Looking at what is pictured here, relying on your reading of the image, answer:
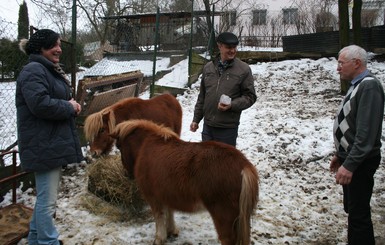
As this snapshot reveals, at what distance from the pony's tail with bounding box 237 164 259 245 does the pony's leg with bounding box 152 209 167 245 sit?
3.25 ft

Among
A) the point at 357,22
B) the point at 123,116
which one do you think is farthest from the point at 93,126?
the point at 357,22

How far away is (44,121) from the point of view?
265 centimetres

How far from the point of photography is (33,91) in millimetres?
2488

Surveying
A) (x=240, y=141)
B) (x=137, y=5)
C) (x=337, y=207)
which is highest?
(x=137, y=5)

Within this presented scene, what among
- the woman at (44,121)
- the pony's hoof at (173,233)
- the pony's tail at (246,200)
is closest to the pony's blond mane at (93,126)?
the woman at (44,121)

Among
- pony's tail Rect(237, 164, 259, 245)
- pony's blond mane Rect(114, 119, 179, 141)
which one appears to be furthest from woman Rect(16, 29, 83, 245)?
pony's tail Rect(237, 164, 259, 245)

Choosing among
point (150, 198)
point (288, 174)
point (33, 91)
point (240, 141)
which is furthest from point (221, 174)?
point (240, 141)

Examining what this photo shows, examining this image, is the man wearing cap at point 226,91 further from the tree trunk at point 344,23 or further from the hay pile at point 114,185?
the tree trunk at point 344,23

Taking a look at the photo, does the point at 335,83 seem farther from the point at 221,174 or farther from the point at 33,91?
the point at 33,91

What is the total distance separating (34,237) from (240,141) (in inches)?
174

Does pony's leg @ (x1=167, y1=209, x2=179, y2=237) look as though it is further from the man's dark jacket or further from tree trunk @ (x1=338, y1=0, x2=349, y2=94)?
tree trunk @ (x1=338, y1=0, x2=349, y2=94)

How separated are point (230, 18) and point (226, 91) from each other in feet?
55.5

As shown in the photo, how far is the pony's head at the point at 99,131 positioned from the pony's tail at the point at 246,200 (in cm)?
230

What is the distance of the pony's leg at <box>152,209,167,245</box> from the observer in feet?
10.8
